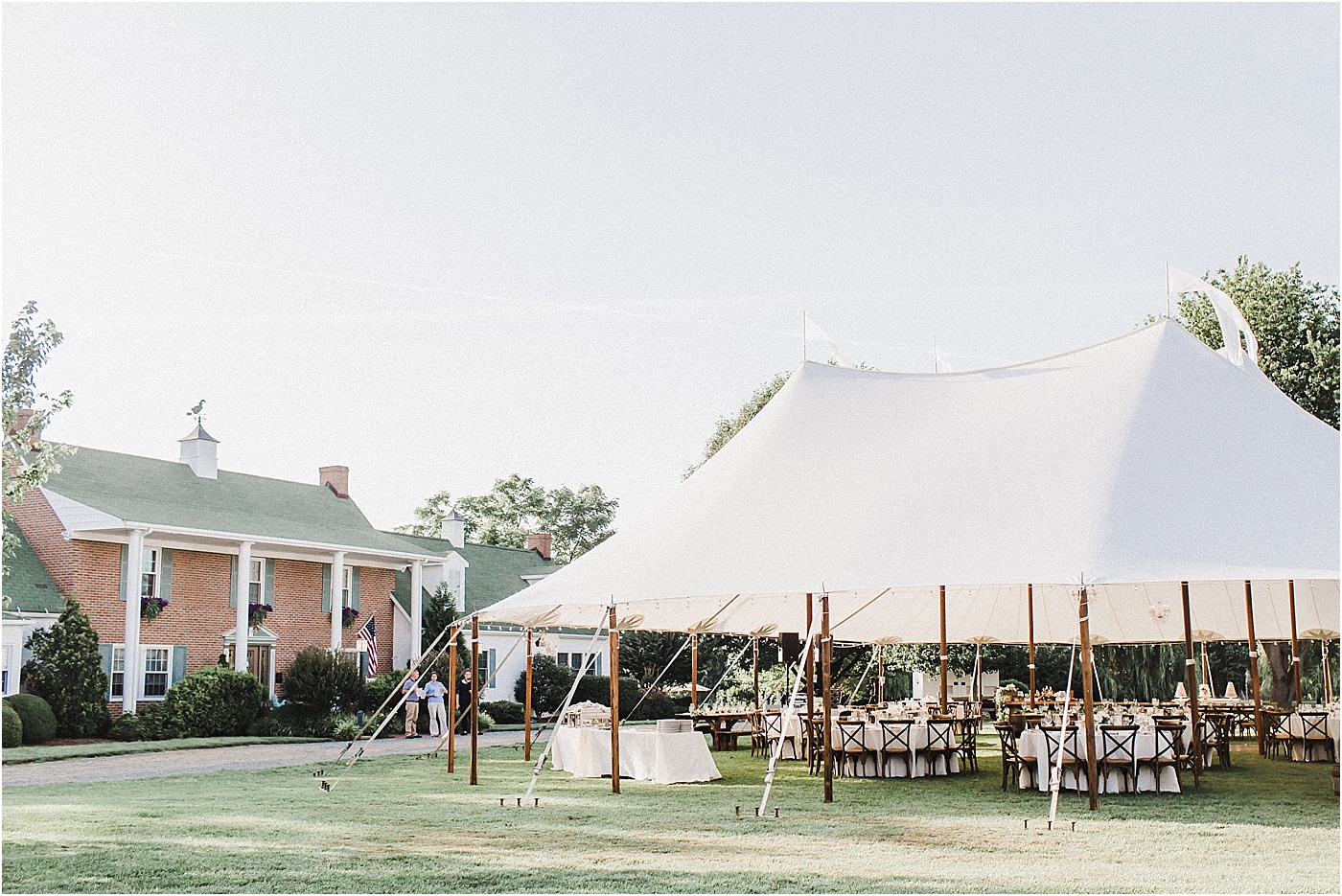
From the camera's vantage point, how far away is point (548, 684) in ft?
105

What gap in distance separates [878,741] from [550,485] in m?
44.2

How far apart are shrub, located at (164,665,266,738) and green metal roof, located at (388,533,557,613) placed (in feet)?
25.7

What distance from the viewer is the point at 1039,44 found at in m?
12.8

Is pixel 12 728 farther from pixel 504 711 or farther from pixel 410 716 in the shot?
pixel 504 711

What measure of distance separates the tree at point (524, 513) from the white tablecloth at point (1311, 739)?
41731 mm

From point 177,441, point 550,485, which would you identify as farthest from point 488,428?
point 177,441

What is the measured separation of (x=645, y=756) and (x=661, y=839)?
4.82 m

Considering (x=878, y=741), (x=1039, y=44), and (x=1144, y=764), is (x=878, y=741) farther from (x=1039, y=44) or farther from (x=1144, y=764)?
(x=1039, y=44)

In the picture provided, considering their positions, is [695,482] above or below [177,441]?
below

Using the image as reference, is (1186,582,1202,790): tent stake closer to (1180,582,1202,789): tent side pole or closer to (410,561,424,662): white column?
(1180,582,1202,789): tent side pole

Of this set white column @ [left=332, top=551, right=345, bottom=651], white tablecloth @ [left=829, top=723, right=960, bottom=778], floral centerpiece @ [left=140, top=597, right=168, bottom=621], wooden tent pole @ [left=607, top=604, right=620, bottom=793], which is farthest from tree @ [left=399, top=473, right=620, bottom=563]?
wooden tent pole @ [left=607, top=604, right=620, bottom=793]

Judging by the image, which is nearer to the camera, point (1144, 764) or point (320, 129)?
point (1144, 764)

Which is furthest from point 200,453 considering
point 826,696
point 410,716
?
point 826,696

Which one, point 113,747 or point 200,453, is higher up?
point 200,453
